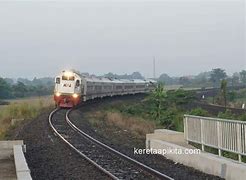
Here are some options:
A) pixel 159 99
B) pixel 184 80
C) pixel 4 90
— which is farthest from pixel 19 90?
pixel 184 80

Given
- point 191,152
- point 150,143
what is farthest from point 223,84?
point 191,152

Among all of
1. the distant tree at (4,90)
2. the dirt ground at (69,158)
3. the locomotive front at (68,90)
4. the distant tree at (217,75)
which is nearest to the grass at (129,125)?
the dirt ground at (69,158)

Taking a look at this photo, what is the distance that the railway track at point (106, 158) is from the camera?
39.9ft

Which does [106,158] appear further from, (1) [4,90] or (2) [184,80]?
(2) [184,80]

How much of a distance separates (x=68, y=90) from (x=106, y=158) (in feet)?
88.9

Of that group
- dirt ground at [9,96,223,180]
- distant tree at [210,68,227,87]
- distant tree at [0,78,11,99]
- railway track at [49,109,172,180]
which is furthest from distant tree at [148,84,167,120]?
distant tree at [210,68,227,87]

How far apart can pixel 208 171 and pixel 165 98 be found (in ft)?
95.3

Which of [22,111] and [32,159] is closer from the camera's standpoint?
[32,159]

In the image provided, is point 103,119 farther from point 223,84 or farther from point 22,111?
point 223,84

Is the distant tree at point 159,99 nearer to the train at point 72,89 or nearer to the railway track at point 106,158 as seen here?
the train at point 72,89

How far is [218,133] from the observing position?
43.3 feet

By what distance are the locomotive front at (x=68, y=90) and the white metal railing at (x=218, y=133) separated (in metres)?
26.9

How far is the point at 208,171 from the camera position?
11867mm

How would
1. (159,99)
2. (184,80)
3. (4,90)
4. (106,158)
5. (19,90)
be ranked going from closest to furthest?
(106,158) < (159,99) < (4,90) < (19,90) < (184,80)
